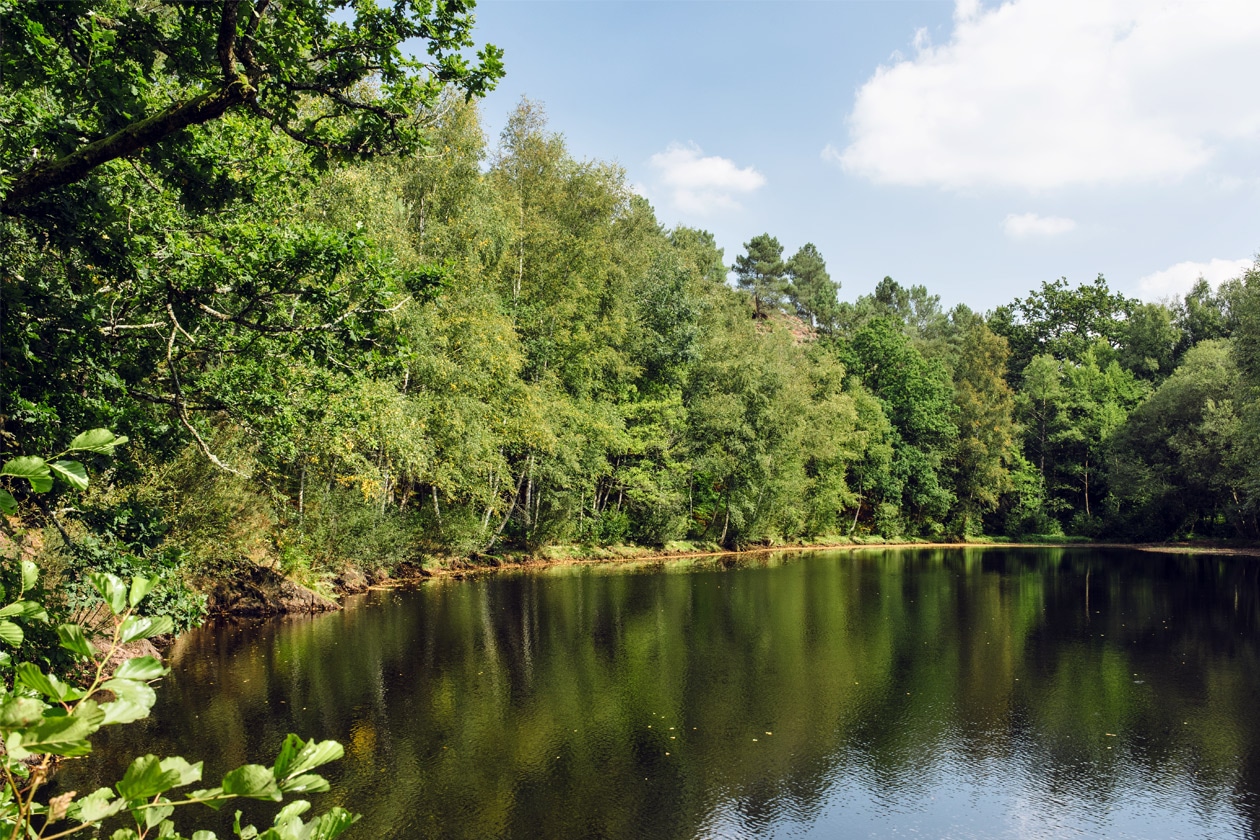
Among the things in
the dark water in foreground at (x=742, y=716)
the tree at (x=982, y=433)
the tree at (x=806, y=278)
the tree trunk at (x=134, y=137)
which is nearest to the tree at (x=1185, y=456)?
the tree at (x=982, y=433)

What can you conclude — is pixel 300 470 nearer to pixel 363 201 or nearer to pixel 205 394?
pixel 363 201

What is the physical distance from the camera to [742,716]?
480 inches

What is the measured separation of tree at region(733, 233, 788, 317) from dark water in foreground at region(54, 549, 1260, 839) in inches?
2557

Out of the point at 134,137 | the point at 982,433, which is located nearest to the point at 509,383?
the point at 134,137

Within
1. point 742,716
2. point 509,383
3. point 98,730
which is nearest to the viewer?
point 98,730

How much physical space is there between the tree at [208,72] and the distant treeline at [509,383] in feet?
1.90

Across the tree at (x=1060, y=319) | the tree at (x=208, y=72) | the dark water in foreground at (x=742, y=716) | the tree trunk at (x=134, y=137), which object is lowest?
the dark water in foreground at (x=742, y=716)

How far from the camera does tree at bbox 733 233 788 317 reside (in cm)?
8506

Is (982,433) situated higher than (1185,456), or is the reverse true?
(982,433)

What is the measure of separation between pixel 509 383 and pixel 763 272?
205ft

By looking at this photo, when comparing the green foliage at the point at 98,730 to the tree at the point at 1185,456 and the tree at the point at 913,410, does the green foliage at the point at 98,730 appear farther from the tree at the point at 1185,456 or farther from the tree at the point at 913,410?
the tree at the point at 913,410

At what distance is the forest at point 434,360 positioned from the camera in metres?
7.30

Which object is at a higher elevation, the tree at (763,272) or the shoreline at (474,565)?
the tree at (763,272)

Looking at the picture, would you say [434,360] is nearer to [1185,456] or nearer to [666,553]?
[666,553]
